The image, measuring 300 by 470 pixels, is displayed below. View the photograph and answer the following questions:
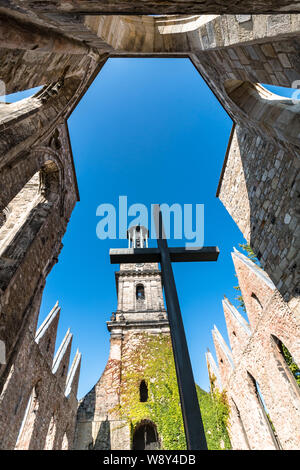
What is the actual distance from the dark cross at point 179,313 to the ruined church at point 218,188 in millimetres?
1770

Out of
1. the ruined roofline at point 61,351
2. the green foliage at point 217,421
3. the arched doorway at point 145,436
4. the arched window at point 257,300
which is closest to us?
the arched window at point 257,300

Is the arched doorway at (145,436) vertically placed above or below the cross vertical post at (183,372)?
above

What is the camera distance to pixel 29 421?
8.57 m

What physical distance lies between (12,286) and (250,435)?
420 inches

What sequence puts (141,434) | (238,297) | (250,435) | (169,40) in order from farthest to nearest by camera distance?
(238,297) → (141,434) → (250,435) → (169,40)

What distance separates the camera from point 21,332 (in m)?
4.75

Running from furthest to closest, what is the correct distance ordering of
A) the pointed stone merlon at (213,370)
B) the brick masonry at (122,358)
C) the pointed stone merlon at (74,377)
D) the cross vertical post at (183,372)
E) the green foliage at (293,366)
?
the pointed stone merlon at (213,370) → the pointed stone merlon at (74,377) → the brick masonry at (122,358) → the green foliage at (293,366) → the cross vertical post at (183,372)

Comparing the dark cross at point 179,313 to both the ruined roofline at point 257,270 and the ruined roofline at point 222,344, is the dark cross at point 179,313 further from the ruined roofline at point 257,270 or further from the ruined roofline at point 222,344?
the ruined roofline at point 222,344

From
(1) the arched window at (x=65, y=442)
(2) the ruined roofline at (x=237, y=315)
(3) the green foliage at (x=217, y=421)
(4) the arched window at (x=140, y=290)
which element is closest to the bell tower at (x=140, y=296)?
(4) the arched window at (x=140, y=290)

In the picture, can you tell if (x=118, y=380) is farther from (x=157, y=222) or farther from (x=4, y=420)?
(x=157, y=222)

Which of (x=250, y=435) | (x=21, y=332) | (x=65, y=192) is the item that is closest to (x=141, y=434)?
(x=250, y=435)

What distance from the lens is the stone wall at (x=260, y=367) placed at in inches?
262

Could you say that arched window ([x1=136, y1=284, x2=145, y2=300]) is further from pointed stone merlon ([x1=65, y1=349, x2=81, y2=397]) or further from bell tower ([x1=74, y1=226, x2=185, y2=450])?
pointed stone merlon ([x1=65, y1=349, x2=81, y2=397])

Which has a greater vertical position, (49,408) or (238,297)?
(238,297)
